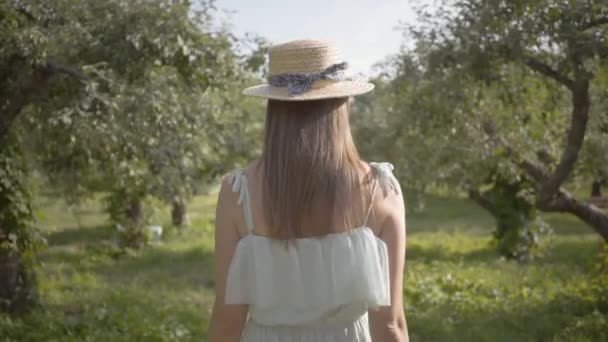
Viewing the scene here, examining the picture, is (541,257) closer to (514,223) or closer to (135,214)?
(514,223)

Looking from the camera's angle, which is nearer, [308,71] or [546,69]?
[308,71]

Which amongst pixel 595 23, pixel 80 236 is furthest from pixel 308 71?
pixel 80 236

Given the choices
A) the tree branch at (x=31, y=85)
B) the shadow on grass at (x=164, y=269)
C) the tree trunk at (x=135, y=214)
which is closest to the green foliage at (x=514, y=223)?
the shadow on grass at (x=164, y=269)

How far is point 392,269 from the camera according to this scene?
227 centimetres

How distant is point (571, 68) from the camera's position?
5.49 meters

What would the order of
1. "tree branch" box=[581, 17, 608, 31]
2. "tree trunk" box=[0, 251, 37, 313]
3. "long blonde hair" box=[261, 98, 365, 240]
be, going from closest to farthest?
"long blonde hair" box=[261, 98, 365, 240], "tree branch" box=[581, 17, 608, 31], "tree trunk" box=[0, 251, 37, 313]

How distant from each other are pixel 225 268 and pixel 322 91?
64 cm

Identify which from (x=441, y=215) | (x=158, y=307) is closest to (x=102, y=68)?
(x=158, y=307)

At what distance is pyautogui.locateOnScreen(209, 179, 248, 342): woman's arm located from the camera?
2.23 metres

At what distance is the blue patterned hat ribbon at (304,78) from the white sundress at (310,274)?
0.31m

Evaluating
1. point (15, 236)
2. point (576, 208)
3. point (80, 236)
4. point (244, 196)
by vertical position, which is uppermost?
point (244, 196)

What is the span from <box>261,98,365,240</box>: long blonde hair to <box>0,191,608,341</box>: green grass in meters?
4.65

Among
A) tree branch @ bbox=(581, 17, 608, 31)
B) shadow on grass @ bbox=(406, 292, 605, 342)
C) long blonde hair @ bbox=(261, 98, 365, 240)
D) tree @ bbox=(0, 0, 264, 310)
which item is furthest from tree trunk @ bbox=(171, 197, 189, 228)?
long blonde hair @ bbox=(261, 98, 365, 240)

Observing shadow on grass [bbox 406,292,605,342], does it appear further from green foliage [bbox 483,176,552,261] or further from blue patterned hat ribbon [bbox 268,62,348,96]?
green foliage [bbox 483,176,552,261]
